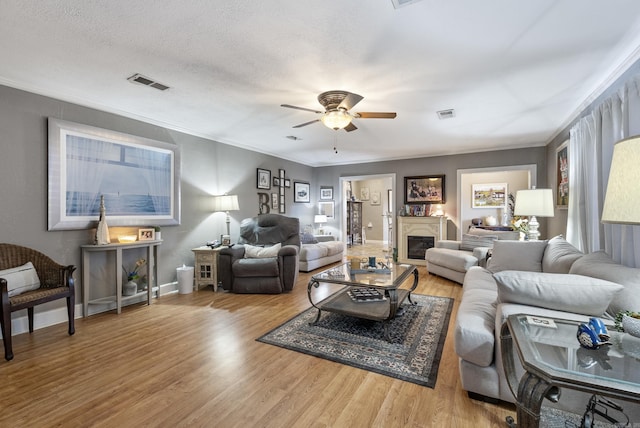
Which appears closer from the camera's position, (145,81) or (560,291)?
(560,291)

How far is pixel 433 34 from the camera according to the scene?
2.06 m

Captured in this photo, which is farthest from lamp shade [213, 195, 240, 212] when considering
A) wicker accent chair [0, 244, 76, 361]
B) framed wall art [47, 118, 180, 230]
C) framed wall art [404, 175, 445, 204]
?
framed wall art [404, 175, 445, 204]

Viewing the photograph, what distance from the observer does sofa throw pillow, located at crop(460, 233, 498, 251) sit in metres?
4.89

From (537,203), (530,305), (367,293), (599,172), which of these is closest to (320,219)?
(367,293)

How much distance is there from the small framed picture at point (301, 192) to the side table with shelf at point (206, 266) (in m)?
3.06

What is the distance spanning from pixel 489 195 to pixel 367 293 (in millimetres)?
5607

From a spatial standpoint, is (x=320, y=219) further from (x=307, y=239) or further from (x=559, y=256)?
(x=559, y=256)

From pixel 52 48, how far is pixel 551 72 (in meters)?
4.24

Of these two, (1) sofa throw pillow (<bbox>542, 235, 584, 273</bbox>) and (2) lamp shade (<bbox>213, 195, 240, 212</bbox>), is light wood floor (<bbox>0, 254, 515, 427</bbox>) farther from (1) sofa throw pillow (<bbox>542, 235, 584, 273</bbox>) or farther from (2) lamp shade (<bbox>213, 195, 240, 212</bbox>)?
(2) lamp shade (<bbox>213, 195, 240, 212</bbox>)

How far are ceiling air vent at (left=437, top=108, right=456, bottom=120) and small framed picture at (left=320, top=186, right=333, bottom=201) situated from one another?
411cm

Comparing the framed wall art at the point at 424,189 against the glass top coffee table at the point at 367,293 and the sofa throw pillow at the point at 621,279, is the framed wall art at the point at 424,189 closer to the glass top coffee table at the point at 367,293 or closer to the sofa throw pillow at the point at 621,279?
the glass top coffee table at the point at 367,293

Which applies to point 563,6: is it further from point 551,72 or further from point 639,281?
point 639,281

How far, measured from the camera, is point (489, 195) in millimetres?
7238

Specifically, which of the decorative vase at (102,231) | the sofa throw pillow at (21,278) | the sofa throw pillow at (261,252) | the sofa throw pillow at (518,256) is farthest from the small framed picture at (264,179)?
the sofa throw pillow at (518,256)
